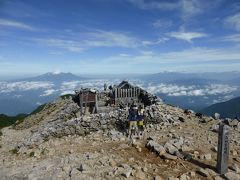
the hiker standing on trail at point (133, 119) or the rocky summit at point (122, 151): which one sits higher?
the hiker standing on trail at point (133, 119)

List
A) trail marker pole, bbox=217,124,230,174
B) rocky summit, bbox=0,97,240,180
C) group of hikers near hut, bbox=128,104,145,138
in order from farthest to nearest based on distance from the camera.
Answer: group of hikers near hut, bbox=128,104,145,138
rocky summit, bbox=0,97,240,180
trail marker pole, bbox=217,124,230,174

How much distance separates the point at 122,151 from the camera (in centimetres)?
1516

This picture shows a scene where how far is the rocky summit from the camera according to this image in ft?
42.0

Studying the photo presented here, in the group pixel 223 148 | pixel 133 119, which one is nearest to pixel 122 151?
pixel 133 119

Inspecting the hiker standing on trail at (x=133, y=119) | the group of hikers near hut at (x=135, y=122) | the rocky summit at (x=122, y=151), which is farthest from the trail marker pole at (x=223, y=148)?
the hiker standing on trail at (x=133, y=119)

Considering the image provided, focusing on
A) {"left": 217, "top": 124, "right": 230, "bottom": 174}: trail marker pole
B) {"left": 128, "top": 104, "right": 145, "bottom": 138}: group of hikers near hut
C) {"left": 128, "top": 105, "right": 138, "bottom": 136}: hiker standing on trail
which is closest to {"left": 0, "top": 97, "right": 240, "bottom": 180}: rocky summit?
{"left": 217, "top": 124, "right": 230, "bottom": 174}: trail marker pole

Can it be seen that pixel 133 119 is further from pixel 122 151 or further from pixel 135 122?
pixel 122 151

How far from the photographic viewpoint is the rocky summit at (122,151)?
42.0ft

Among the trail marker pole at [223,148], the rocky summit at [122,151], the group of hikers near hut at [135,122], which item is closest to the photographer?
the trail marker pole at [223,148]

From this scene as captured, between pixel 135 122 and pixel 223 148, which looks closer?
pixel 223 148

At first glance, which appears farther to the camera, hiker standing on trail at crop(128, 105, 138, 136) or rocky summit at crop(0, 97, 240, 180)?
hiker standing on trail at crop(128, 105, 138, 136)

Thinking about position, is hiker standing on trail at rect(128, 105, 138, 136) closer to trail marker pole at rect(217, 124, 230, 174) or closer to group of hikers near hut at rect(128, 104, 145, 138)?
group of hikers near hut at rect(128, 104, 145, 138)

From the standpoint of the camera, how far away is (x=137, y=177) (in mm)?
12203

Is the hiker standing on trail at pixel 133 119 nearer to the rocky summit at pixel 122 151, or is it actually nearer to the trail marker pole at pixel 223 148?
the rocky summit at pixel 122 151
